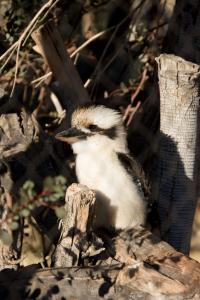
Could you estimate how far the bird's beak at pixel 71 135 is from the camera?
329cm

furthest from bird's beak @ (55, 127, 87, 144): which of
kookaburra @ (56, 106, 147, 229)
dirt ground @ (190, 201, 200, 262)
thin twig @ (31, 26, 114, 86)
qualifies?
dirt ground @ (190, 201, 200, 262)

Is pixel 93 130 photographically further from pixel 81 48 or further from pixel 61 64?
pixel 81 48

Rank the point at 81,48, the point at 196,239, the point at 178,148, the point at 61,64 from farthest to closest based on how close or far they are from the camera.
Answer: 1. the point at 196,239
2. the point at 81,48
3. the point at 61,64
4. the point at 178,148

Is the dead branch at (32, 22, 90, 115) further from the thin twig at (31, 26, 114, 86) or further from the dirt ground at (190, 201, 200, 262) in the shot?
the dirt ground at (190, 201, 200, 262)

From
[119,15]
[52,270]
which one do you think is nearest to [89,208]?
[52,270]

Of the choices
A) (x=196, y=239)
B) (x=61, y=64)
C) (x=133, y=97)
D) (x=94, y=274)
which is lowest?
(x=196, y=239)

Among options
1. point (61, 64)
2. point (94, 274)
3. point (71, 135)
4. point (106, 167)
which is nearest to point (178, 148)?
point (106, 167)

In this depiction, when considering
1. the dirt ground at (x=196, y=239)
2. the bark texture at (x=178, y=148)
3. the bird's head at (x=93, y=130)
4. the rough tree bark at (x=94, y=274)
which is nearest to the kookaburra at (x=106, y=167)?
the bird's head at (x=93, y=130)

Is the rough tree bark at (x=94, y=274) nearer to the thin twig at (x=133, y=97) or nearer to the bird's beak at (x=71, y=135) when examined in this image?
the bird's beak at (x=71, y=135)

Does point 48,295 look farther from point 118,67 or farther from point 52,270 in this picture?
point 118,67

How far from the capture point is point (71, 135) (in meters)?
3.30

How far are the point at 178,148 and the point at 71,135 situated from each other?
0.51 m

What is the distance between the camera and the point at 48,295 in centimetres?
273

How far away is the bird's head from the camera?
334cm
